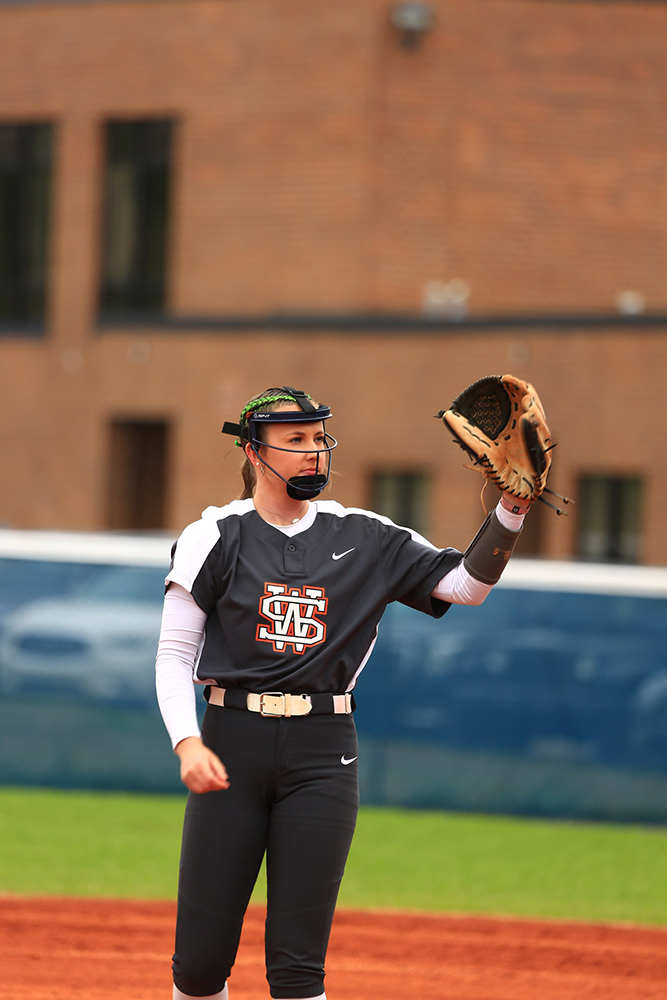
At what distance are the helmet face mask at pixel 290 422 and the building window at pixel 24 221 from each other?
69.9ft

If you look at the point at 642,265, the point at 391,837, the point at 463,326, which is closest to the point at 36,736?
the point at 391,837

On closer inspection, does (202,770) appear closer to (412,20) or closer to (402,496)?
(402,496)

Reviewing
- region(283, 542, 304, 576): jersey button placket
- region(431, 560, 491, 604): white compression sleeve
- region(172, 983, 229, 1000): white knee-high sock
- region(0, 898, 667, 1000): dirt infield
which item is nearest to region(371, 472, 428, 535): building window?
region(0, 898, 667, 1000): dirt infield

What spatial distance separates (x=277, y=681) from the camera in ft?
12.1

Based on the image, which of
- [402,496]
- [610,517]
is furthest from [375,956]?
[402,496]

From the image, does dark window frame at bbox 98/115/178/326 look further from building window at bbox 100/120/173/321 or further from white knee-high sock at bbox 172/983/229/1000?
white knee-high sock at bbox 172/983/229/1000

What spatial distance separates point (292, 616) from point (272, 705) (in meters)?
0.25

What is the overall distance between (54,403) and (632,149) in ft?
35.6

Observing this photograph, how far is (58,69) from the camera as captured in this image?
78.6 feet

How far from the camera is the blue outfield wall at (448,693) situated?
31.3 feet

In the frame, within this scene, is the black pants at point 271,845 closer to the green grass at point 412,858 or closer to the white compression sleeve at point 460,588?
the white compression sleeve at point 460,588

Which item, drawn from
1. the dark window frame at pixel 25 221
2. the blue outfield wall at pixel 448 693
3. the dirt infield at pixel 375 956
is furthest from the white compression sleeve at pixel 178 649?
the dark window frame at pixel 25 221

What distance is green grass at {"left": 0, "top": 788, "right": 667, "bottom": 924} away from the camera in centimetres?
746

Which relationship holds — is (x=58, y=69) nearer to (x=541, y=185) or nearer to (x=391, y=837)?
(x=541, y=185)
